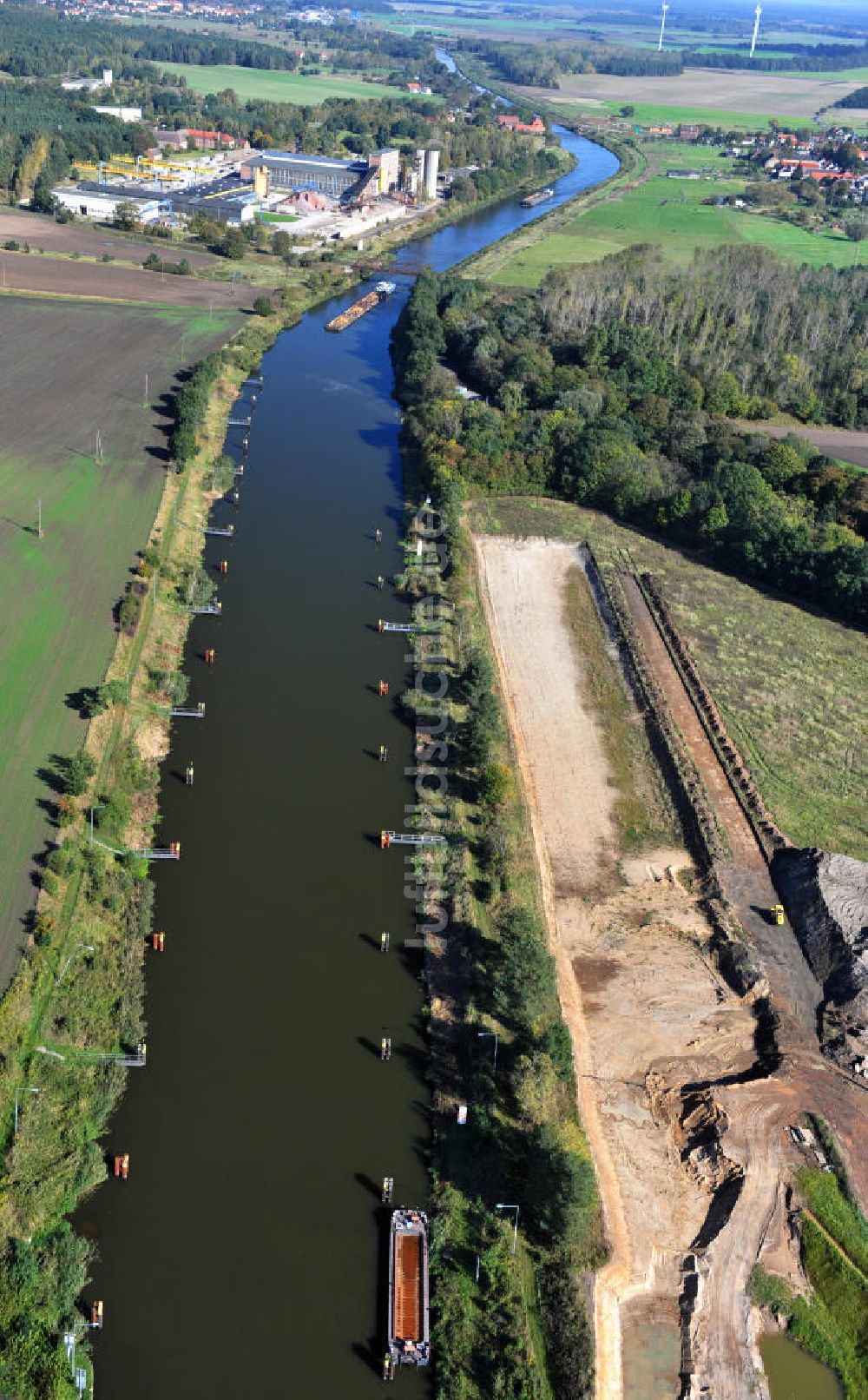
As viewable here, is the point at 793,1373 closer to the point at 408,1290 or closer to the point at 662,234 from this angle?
the point at 408,1290

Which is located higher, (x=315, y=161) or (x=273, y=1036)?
(x=315, y=161)

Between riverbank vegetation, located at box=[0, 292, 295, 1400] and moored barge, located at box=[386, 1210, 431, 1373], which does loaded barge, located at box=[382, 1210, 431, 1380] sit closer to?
moored barge, located at box=[386, 1210, 431, 1373]

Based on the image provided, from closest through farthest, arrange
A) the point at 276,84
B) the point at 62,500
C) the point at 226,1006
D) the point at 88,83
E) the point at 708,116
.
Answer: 1. the point at 226,1006
2. the point at 62,500
3. the point at 88,83
4. the point at 276,84
5. the point at 708,116

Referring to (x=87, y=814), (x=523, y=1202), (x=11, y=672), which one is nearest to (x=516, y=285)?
(x=11, y=672)

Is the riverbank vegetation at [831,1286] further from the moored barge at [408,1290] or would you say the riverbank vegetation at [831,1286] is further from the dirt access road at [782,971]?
the moored barge at [408,1290]

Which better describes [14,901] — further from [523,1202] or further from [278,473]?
[278,473]

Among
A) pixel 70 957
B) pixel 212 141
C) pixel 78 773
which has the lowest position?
pixel 70 957

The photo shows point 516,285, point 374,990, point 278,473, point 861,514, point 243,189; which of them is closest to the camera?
point 374,990

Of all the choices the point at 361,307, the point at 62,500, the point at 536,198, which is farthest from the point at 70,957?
the point at 536,198
